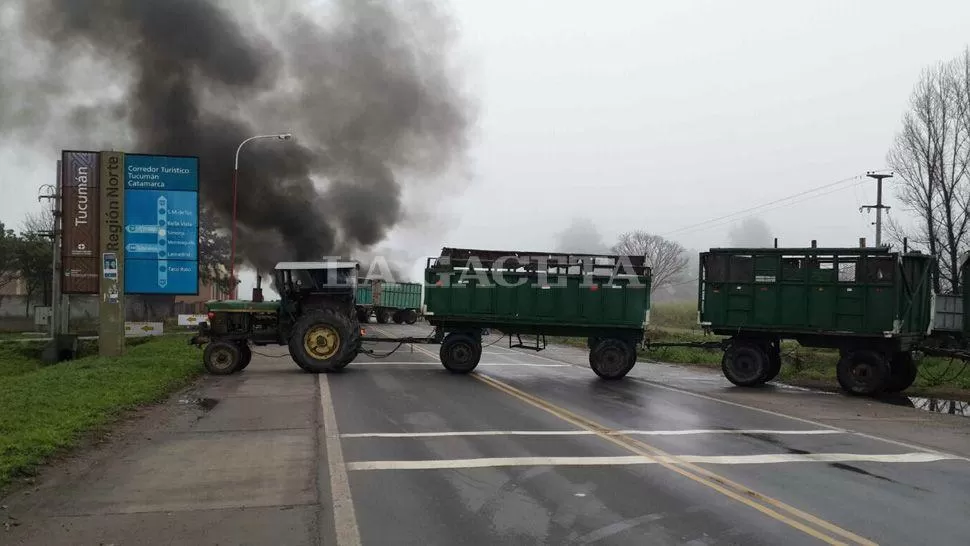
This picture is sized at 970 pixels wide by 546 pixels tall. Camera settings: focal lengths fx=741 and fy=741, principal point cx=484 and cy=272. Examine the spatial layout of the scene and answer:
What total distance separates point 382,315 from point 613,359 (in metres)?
34.5

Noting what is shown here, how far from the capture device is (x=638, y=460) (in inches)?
285

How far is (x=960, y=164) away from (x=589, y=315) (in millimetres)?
14249

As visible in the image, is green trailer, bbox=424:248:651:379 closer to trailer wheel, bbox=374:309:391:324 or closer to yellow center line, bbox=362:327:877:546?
yellow center line, bbox=362:327:877:546

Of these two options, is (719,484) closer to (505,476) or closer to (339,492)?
(505,476)

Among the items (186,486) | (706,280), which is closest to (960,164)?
(706,280)

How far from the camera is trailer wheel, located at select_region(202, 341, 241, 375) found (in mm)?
15688

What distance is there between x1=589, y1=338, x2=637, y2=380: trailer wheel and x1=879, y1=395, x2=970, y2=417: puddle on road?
4.76 meters

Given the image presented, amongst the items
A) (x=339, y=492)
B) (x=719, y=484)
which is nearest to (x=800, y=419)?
(x=719, y=484)

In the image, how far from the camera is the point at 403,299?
158ft

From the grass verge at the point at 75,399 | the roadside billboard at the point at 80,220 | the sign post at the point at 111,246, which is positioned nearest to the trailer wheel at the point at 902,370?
the grass verge at the point at 75,399

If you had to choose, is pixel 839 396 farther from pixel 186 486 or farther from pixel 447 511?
pixel 186 486

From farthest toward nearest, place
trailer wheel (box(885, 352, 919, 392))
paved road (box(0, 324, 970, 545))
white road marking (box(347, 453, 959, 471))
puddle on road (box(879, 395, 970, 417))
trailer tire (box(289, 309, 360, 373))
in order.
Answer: trailer tire (box(289, 309, 360, 373)), trailer wheel (box(885, 352, 919, 392)), puddle on road (box(879, 395, 970, 417)), white road marking (box(347, 453, 959, 471)), paved road (box(0, 324, 970, 545))

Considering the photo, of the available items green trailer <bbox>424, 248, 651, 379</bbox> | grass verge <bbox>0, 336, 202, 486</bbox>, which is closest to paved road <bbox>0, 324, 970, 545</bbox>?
grass verge <bbox>0, 336, 202, 486</bbox>

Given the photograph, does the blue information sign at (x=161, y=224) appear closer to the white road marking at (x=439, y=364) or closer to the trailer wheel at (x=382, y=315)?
the white road marking at (x=439, y=364)
